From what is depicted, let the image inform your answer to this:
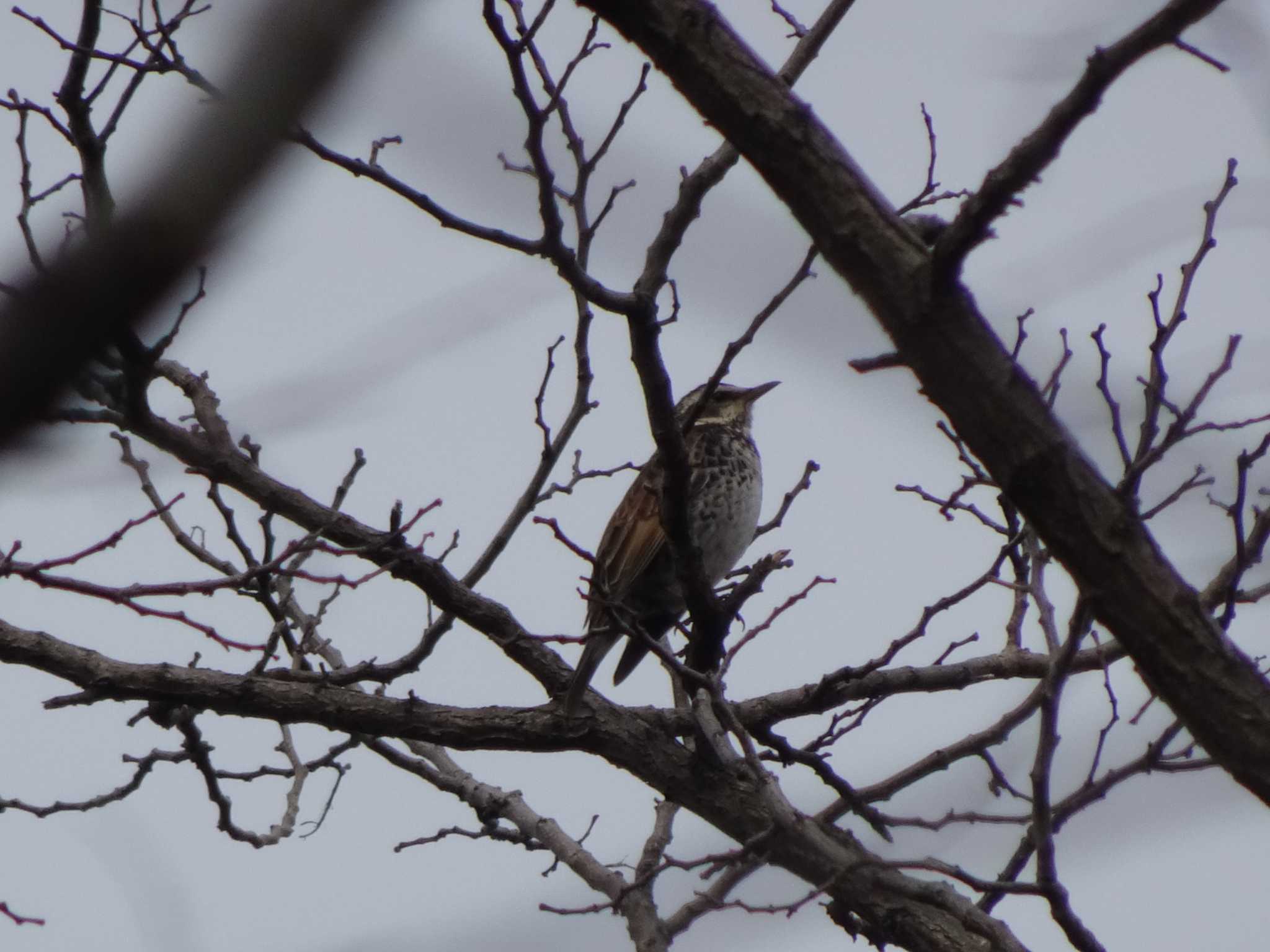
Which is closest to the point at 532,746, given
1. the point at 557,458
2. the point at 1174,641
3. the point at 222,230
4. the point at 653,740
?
the point at 653,740

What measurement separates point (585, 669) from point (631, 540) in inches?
88.7

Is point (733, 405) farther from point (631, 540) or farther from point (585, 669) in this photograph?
point (585, 669)

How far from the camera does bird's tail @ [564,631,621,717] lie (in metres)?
5.35

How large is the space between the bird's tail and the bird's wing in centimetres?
139

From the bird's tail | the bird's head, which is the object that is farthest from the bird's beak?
the bird's tail

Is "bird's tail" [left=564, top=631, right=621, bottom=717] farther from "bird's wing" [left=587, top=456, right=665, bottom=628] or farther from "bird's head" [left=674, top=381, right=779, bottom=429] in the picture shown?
"bird's head" [left=674, top=381, right=779, bottom=429]

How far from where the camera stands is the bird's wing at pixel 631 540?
7.61m

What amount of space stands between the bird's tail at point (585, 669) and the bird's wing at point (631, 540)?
1388mm

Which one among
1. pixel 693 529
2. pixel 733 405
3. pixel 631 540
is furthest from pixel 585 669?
pixel 733 405

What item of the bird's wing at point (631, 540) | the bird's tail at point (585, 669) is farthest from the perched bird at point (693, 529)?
the bird's tail at point (585, 669)

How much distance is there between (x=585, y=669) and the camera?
5.58 metres

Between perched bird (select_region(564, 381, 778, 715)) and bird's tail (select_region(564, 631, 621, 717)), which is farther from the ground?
perched bird (select_region(564, 381, 778, 715))

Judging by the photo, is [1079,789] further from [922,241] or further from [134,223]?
[134,223]

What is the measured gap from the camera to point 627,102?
5387 mm
